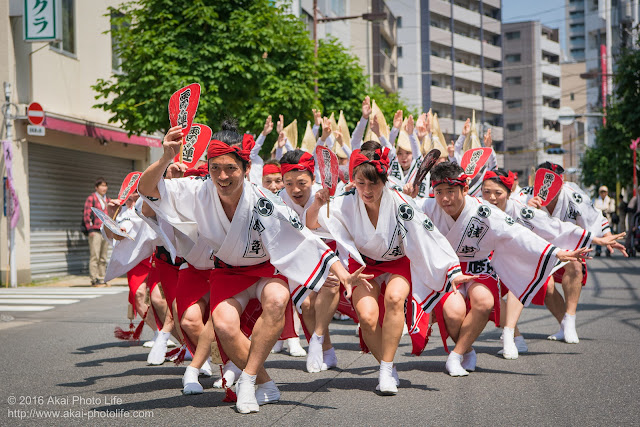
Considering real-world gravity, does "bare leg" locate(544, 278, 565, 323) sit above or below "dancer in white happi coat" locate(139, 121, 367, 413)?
below

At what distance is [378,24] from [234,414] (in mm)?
42174

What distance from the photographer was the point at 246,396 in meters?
4.57

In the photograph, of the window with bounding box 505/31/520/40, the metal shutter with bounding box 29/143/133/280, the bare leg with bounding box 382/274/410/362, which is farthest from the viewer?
the window with bounding box 505/31/520/40

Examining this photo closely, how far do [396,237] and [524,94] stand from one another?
67.0m

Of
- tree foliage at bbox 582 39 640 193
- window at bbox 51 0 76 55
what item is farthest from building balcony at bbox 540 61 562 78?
window at bbox 51 0 76 55

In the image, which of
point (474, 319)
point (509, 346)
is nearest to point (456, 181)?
point (474, 319)

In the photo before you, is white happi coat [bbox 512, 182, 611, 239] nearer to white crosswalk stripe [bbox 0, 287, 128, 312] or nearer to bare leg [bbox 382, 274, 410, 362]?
bare leg [bbox 382, 274, 410, 362]

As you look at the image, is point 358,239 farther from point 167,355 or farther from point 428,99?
point 428,99

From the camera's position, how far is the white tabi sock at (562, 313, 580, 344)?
741cm

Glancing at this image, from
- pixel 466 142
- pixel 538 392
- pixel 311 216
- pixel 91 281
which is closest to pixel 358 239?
pixel 311 216

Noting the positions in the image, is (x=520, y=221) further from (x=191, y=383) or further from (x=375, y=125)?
(x=191, y=383)

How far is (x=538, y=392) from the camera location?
5.12 m

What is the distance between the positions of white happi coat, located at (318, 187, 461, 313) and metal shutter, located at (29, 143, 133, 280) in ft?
36.8

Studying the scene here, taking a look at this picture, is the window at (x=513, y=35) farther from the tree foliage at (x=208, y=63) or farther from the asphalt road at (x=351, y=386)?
the asphalt road at (x=351, y=386)
